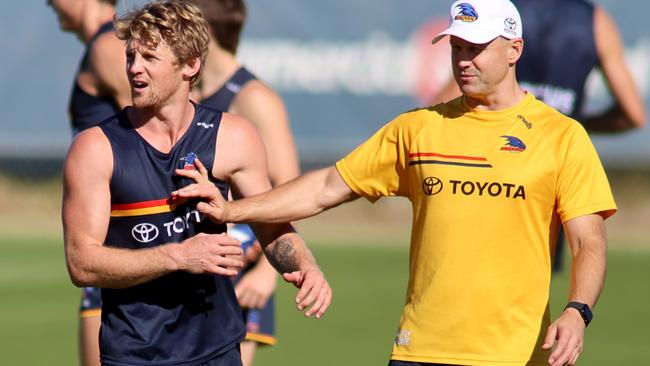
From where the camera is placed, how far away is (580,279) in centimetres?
491

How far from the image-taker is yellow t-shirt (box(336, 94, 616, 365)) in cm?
502

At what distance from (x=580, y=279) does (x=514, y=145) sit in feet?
1.88

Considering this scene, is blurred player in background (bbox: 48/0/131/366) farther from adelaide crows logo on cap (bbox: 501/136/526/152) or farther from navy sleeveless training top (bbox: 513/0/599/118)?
adelaide crows logo on cap (bbox: 501/136/526/152)

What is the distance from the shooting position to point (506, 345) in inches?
198

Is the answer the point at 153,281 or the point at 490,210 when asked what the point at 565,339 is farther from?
the point at 153,281

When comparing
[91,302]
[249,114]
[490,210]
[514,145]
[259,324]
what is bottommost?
[259,324]

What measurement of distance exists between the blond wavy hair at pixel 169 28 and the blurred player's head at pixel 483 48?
975 millimetres

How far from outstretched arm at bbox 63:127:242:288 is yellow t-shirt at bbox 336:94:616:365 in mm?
818

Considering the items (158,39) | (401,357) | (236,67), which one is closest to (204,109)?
(158,39)

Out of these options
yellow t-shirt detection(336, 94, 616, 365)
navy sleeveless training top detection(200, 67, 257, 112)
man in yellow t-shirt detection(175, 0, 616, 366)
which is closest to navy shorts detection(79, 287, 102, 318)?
navy sleeveless training top detection(200, 67, 257, 112)

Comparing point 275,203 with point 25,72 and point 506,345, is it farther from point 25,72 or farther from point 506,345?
point 25,72

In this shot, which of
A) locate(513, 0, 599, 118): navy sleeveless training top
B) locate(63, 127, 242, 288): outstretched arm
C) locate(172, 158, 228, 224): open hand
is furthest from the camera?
locate(513, 0, 599, 118): navy sleeveless training top

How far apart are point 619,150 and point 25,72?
364 inches

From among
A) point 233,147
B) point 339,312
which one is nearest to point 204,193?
point 233,147
